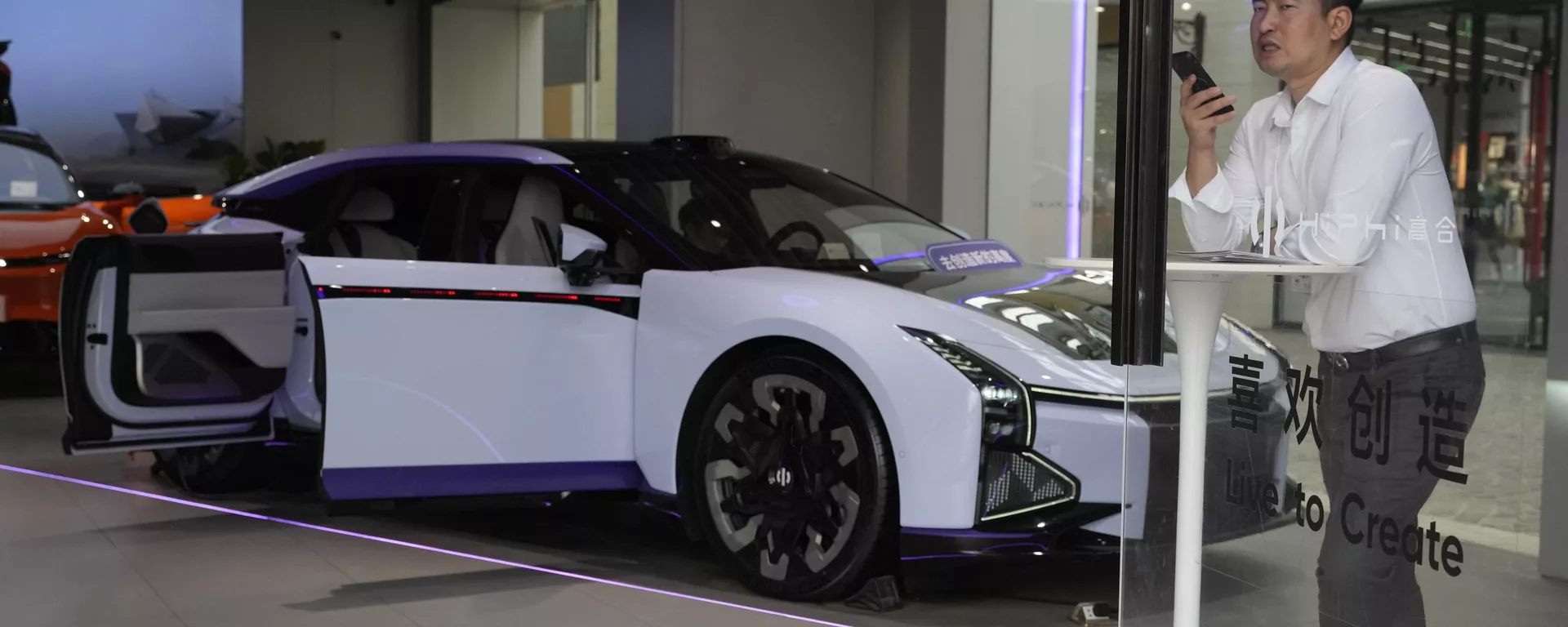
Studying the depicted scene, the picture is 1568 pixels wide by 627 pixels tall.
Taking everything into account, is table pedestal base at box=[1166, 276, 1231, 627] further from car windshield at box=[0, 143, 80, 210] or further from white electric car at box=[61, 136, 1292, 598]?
car windshield at box=[0, 143, 80, 210]

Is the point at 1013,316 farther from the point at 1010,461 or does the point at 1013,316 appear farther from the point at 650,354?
the point at 650,354

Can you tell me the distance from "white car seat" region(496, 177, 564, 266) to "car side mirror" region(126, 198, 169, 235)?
1.64m

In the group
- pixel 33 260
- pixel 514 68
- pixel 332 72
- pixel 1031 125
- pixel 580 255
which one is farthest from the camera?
pixel 332 72

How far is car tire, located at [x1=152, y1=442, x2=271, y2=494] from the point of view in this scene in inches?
219

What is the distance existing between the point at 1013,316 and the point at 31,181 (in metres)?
6.32

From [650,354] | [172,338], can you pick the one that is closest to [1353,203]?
[650,354]

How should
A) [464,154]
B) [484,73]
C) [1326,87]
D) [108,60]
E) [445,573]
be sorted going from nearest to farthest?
[1326,87]
[445,573]
[464,154]
[108,60]
[484,73]

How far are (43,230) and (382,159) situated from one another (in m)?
3.62

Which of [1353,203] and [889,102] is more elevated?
[889,102]

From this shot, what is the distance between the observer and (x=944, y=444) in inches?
143

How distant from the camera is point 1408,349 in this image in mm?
2242

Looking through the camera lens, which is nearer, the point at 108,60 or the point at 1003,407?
the point at 1003,407

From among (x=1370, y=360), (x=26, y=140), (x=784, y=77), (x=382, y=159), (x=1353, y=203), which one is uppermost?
(x=784, y=77)

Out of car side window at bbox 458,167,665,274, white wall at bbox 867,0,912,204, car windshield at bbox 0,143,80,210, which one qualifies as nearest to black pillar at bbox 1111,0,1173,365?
Answer: car side window at bbox 458,167,665,274
